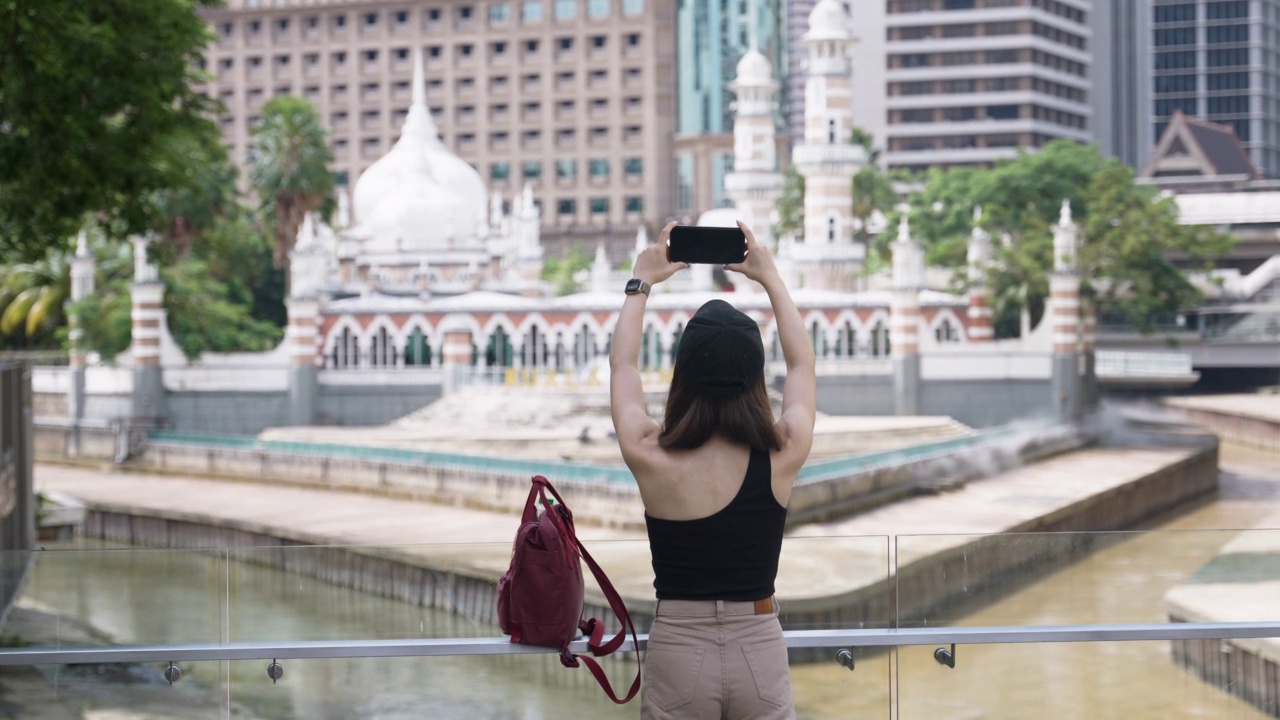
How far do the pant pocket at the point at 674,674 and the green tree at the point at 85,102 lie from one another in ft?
37.4

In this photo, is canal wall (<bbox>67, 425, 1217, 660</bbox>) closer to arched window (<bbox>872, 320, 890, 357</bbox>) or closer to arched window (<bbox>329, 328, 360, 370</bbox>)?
arched window (<bbox>872, 320, 890, 357</bbox>)

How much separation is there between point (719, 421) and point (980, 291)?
39889 mm

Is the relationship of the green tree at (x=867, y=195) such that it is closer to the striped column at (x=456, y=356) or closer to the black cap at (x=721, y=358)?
the striped column at (x=456, y=356)

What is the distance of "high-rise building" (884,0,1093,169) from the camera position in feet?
250

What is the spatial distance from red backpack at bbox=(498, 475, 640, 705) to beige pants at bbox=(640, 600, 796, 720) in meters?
0.32

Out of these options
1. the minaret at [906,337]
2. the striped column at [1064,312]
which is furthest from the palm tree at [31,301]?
the striped column at [1064,312]

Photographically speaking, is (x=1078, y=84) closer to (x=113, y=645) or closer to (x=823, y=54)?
(x=823, y=54)

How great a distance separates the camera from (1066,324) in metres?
40.1

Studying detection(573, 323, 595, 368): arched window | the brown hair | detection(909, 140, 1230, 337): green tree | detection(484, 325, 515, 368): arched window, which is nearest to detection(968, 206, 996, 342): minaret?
detection(909, 140, 1230, 337): green tree

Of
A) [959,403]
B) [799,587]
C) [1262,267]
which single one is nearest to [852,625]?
[799,587]

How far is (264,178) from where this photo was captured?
179ft

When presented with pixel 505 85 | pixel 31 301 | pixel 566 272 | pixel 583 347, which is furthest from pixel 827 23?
pixel 505 85

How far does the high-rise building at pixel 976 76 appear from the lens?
76312 mm

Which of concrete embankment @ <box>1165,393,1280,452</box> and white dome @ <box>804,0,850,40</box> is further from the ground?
white dome @ <box>804,0,850,40</box>
